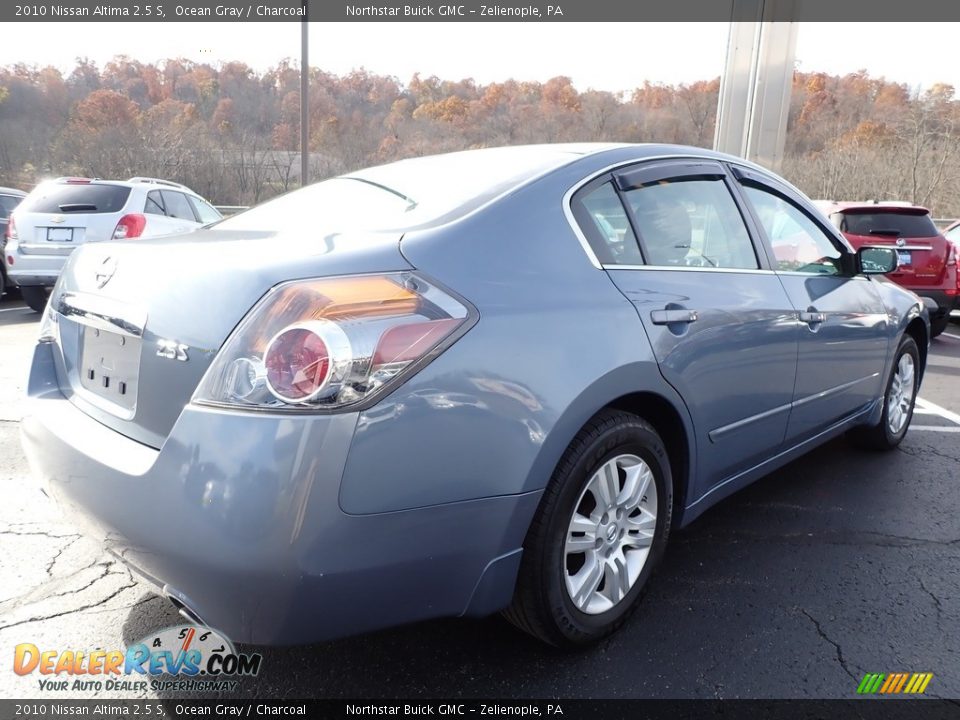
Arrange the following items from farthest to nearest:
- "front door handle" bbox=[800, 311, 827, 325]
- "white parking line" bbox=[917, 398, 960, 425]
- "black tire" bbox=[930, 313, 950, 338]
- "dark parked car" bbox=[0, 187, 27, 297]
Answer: "dark parked car" bbox=[0, 187, 27, 297] < "black tire" bbox=[930, 313, 950, 338] < "white parking line" bbox=[917, 398, 960, 425] < "front door handle" bbox=[800, 311, 827, 325]

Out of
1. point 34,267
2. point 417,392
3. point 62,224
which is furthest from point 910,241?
point 34,267

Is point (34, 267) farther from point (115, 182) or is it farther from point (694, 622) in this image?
point (694, 622)

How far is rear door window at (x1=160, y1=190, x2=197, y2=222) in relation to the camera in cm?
977

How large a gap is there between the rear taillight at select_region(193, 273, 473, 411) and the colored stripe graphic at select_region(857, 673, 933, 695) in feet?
5.39

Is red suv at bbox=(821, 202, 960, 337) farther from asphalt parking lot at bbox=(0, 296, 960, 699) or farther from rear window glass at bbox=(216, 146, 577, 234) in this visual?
rear window glass at bbox=(216, 146, 577, 234)

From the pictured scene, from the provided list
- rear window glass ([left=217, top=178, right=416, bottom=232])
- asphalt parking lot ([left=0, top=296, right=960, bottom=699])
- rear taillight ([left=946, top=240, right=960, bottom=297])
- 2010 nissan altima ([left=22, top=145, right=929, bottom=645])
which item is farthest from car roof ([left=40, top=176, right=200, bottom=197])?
rear taillight ([left=946, top=240, right=960, bottom=297])

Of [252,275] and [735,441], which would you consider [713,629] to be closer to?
[735,441]

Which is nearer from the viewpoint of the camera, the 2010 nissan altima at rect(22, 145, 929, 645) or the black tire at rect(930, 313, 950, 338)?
the 2010 nissan altima at rect(22, 145, 929, 645)

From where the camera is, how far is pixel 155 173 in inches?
1209

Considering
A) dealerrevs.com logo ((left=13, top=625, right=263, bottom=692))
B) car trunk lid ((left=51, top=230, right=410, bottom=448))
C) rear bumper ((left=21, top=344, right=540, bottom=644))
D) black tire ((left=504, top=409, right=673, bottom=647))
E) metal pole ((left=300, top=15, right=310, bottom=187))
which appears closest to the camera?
rear bumper ((left=21, top=344, right=540, bottom=644))

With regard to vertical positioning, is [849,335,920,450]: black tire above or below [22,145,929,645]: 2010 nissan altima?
below

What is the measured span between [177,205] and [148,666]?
918 centimetres

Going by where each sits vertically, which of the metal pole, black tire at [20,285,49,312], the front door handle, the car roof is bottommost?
black tire at [20,285,49,312]

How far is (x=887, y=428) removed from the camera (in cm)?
412
